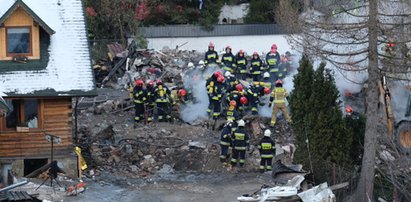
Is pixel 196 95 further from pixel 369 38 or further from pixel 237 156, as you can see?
pixel 369 38

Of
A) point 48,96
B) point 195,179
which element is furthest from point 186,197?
point 48,96

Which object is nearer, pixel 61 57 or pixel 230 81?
pixel 61 57

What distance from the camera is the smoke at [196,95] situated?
115 feet

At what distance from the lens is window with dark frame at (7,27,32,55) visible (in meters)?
30.3

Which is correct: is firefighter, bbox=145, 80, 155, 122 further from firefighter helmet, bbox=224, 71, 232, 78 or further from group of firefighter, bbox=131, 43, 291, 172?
firefighter helmet, bbox=224, 71, 232, 78

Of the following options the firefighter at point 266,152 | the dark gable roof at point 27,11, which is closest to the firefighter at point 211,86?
the firefighter at point 266,152

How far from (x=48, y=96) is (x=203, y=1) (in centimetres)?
2141

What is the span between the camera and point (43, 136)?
2997 cm

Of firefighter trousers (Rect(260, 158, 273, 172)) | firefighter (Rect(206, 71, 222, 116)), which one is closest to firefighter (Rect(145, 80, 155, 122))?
firefighter (Rect(206, 71, 222, 116))

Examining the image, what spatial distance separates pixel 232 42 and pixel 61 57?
60.0ft


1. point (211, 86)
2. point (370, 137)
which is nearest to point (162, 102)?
point (211, 86)

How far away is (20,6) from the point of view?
30016 millimetres

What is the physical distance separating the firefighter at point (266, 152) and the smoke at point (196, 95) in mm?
5295

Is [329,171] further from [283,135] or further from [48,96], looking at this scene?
[48,96]
